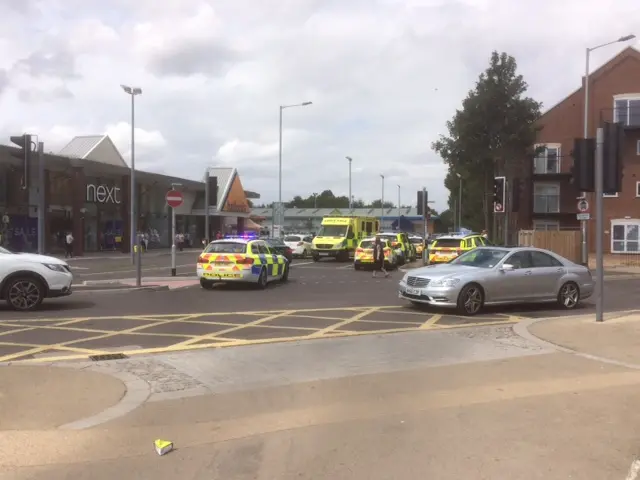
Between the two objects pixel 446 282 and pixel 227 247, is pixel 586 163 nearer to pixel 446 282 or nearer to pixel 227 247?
pixel 446 282

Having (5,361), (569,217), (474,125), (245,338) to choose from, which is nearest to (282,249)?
(474,125)

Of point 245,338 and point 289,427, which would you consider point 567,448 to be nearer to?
point 289,427

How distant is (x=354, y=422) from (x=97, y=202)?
3864cm

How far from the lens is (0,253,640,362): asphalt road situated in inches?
370

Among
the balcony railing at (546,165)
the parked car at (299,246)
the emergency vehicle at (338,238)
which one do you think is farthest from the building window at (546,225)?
the parked car at (299,246)

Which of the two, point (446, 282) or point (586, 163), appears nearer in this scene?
point (586, 163)

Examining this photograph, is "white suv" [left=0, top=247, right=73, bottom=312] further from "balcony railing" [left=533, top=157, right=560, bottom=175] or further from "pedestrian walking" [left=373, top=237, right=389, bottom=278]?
"balcony railing" [left=533, top=157, right=560, bottom=175]

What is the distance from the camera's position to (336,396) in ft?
21.5

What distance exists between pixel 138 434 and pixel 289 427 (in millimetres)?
1245

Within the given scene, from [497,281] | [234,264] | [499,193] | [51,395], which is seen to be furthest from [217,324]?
[499,193]

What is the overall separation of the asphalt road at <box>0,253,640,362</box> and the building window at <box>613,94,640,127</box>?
23.4m

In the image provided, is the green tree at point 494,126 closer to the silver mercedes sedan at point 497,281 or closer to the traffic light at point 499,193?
the traffic light at point 499,193

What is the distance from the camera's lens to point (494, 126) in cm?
3569

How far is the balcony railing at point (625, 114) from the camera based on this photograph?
3806cm
